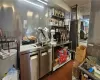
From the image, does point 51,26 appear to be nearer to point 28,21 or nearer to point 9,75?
point 28,21

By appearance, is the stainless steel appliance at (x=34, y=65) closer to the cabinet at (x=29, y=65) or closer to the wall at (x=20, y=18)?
the cabinet at (x=29, y=65)

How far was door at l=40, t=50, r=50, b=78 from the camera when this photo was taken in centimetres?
243

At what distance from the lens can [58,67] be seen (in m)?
3.17

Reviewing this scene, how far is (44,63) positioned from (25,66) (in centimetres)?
65

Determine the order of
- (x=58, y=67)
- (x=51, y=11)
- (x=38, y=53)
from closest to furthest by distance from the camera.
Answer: (x=38, y=53) → (x=58, y=67) → (x=51, y=11)

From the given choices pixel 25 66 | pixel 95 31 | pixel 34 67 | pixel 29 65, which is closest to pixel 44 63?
pixel 34 67

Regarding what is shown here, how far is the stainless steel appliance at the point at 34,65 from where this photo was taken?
2167mm

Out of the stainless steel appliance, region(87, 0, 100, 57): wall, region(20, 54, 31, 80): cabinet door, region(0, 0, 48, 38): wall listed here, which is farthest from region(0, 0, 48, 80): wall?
region(87, 0, 100, 57): wall

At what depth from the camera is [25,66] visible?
201cm

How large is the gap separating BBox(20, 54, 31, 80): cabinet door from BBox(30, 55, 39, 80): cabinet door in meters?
0.11

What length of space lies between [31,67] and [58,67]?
4.28 ft

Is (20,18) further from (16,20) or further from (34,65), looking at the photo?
(34,65)

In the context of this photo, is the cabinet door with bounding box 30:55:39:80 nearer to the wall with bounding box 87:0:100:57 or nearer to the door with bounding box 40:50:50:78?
the door with bounding box 40:50:50:78

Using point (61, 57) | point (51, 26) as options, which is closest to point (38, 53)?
point (61, 57)
